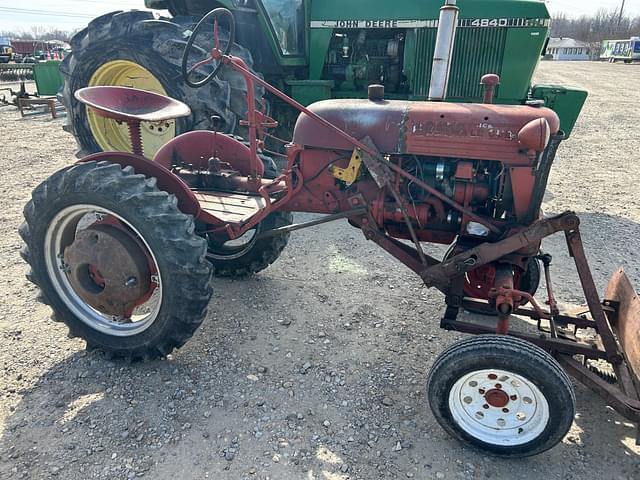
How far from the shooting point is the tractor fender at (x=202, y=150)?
3594 mm

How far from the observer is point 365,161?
8.54 feet

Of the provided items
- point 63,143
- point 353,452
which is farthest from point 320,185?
point 63,143

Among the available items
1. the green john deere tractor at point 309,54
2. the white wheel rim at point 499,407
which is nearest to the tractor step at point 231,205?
the green john deere tractor at point 309,54

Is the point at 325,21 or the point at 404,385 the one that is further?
the point at 325,21

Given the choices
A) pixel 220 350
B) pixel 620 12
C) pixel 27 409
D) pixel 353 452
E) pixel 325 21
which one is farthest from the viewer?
pixel 620 12

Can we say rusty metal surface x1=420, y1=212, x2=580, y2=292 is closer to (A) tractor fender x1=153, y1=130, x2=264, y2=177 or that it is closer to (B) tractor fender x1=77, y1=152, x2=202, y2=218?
(B) tractor fender x1=77, y1=152, x2=202, y2=218

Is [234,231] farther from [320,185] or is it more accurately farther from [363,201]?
[363,201]

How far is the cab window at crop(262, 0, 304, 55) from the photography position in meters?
5.63

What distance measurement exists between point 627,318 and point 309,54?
4647 mm

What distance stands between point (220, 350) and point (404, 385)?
3.59 ft

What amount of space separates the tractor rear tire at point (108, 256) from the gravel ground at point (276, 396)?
21 cm

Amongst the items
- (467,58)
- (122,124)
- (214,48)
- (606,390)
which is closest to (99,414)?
(214,48)

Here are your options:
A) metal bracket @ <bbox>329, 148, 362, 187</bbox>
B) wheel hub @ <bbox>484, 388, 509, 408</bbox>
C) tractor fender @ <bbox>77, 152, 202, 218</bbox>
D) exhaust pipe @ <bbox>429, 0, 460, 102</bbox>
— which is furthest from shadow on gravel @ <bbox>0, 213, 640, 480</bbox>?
exhaust pipe @ <bbox>429, 0, 460, 102</bbox>

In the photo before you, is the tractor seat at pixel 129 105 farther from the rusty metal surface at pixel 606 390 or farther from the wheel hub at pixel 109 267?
the rusty metal surface at pixel 606 390
